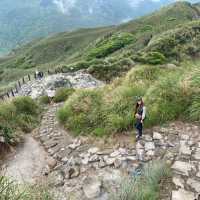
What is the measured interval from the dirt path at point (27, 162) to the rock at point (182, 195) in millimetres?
3580

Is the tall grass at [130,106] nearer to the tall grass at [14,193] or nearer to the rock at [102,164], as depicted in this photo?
the rock at [102,164]

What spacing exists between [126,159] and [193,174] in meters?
1.63

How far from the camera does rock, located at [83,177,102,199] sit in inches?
229

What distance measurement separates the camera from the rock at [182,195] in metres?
5.17

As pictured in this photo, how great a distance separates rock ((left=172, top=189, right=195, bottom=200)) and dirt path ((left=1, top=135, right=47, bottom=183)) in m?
3.58

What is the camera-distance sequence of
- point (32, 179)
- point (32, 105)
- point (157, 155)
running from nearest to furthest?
point (157, 155) < point (32, 179) < point (32, 105)

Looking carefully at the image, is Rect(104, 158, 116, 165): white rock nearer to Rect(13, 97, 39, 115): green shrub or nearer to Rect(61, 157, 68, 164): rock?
Rect(61, 157, 68, 164): rock

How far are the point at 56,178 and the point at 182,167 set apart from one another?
9.70 ft

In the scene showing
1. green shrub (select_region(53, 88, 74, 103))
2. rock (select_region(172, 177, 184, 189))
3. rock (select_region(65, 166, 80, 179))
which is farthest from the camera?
green shrub (select_region(53, 88, 74, 103))

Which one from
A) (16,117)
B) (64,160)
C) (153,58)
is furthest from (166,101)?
(153,58)

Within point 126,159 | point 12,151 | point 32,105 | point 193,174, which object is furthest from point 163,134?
point 32,105

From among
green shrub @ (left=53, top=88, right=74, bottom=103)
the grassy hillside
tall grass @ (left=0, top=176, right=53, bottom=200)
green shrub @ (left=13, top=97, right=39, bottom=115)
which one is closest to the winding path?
tall grass @ (left=0, top=176, right=53, bottom=200)

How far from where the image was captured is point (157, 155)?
6.69 metres

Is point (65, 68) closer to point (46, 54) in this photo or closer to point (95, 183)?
point (95, 183)
